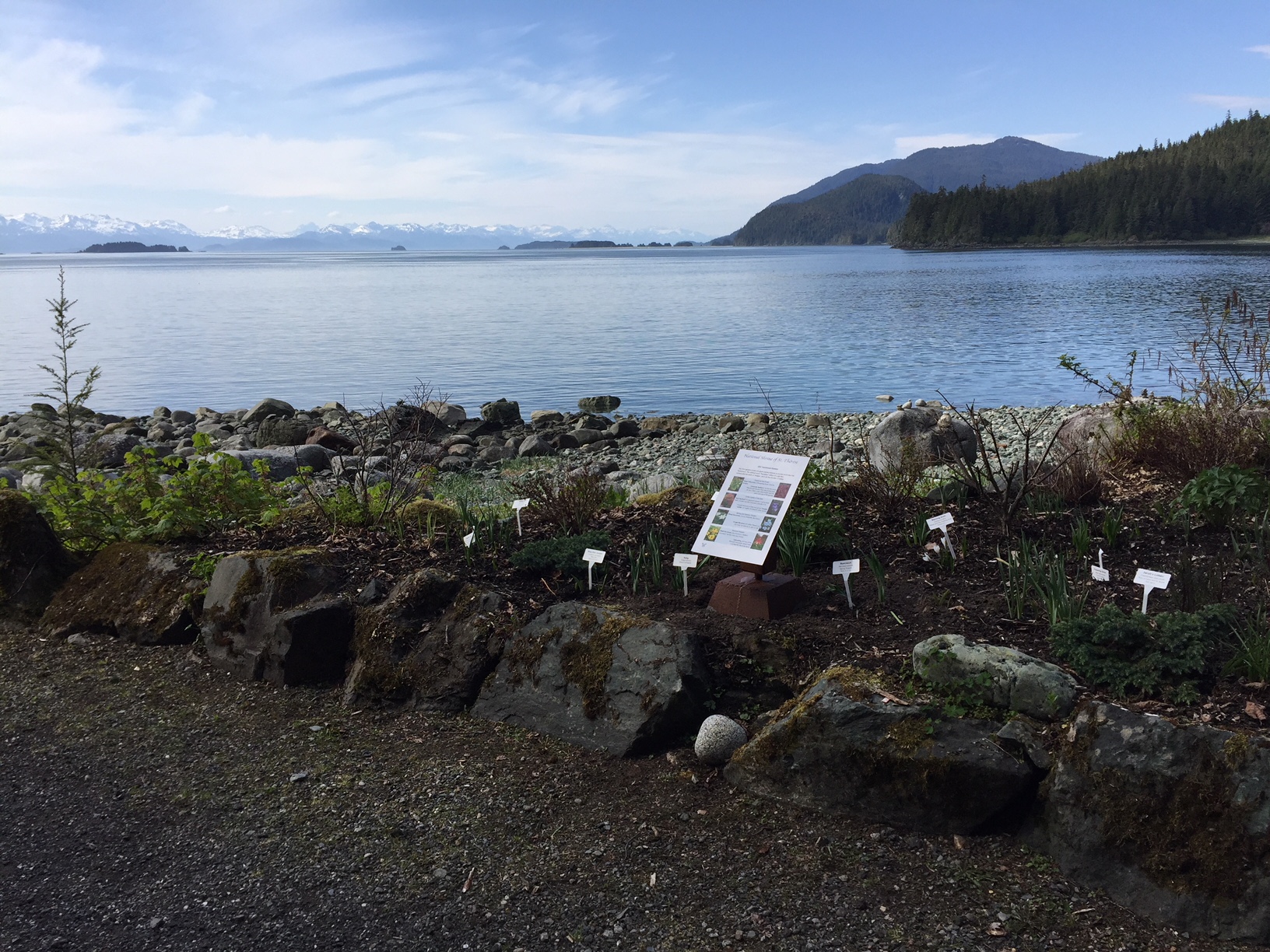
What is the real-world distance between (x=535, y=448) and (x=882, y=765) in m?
14.6

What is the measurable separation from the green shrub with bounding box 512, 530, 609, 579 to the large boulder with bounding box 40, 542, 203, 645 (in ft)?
7.11

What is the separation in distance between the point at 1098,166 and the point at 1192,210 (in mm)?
32363

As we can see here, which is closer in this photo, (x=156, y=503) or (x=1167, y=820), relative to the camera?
(x=1167, y=820)

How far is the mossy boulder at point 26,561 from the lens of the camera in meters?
6.75

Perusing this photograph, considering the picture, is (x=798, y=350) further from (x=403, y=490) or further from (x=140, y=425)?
(x=403, y=490)

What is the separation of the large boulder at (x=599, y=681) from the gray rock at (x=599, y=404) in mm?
18176

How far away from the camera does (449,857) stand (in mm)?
3822

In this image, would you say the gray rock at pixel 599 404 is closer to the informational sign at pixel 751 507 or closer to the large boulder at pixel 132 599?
the large boulder at pixel 132 599

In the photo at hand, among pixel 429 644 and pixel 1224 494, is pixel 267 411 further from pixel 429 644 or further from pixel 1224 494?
pixel 1224 494

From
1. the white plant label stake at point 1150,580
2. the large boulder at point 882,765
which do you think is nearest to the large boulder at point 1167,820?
the large boulder at point 882,765

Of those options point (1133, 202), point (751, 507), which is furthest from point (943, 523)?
point (1133, 202)

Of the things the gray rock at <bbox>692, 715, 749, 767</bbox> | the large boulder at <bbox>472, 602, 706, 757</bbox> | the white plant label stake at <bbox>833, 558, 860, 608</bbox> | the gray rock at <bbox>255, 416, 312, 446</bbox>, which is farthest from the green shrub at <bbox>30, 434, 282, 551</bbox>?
the gray rock at <bbox>255, 416, 312, 446</bbox>

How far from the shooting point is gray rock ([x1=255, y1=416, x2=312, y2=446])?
1927cm

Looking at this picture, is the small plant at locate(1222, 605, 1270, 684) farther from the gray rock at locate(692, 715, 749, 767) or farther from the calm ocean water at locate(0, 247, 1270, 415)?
the calm ocean water at locate(0, 247, 1270, 415)
